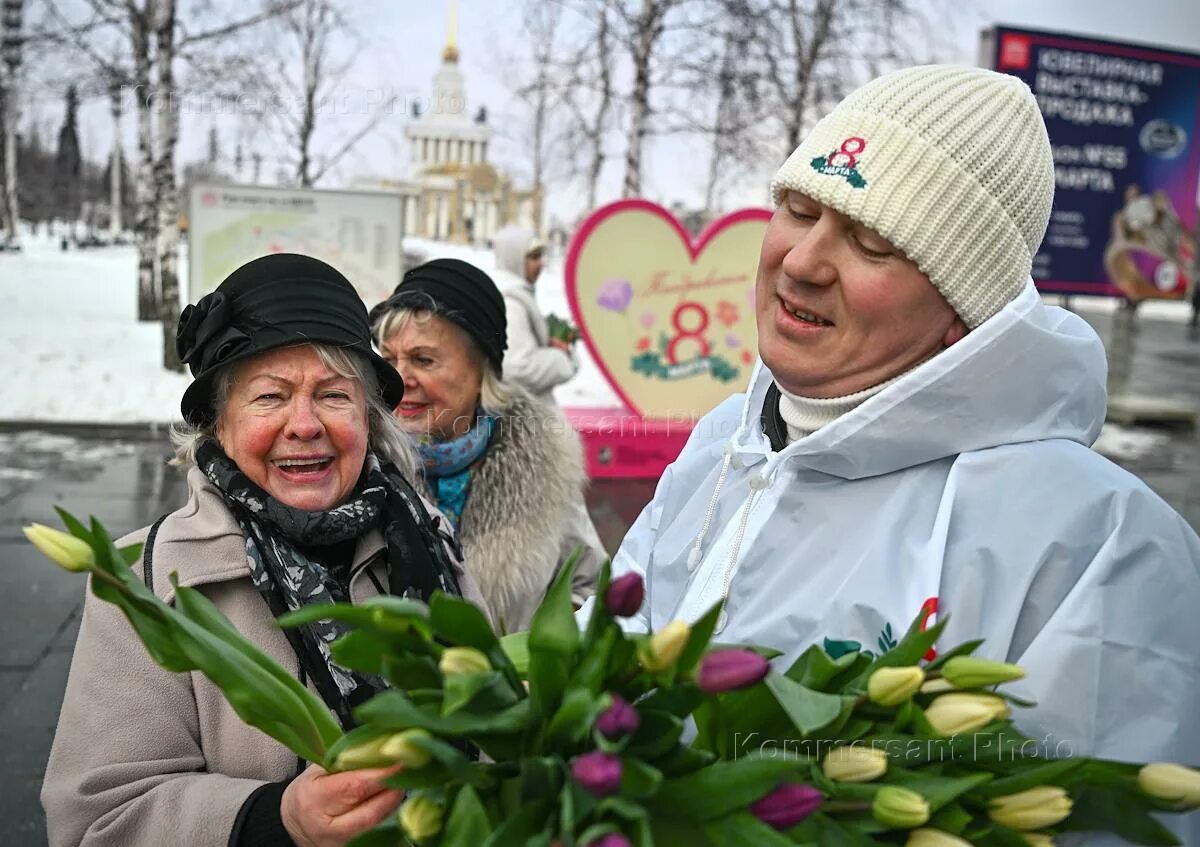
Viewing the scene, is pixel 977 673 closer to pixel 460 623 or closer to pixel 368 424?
pixel 460 623

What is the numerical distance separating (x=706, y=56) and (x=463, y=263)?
10499 millimetres

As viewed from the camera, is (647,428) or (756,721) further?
(647,428)

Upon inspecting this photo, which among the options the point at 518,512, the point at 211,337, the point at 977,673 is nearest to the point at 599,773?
the point at 977,673

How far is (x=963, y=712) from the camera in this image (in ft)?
3.20

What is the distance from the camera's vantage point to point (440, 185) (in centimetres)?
1291

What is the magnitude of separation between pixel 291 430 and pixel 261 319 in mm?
199

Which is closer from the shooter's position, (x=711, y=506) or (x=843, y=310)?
(x=843, y=310)

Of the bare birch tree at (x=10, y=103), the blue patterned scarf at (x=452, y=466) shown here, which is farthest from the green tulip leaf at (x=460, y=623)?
the bare birch tree at (x=10, y=103)

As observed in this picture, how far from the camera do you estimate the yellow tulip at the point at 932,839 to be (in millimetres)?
941

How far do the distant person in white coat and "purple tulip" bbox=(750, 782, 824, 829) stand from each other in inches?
155

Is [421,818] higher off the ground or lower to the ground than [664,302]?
lower

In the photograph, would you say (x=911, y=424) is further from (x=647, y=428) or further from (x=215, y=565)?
(x=647, y=428)

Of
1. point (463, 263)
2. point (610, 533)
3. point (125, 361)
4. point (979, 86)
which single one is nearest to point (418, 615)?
point (979, 86)

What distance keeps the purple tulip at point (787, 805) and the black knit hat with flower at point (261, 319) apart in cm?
121
